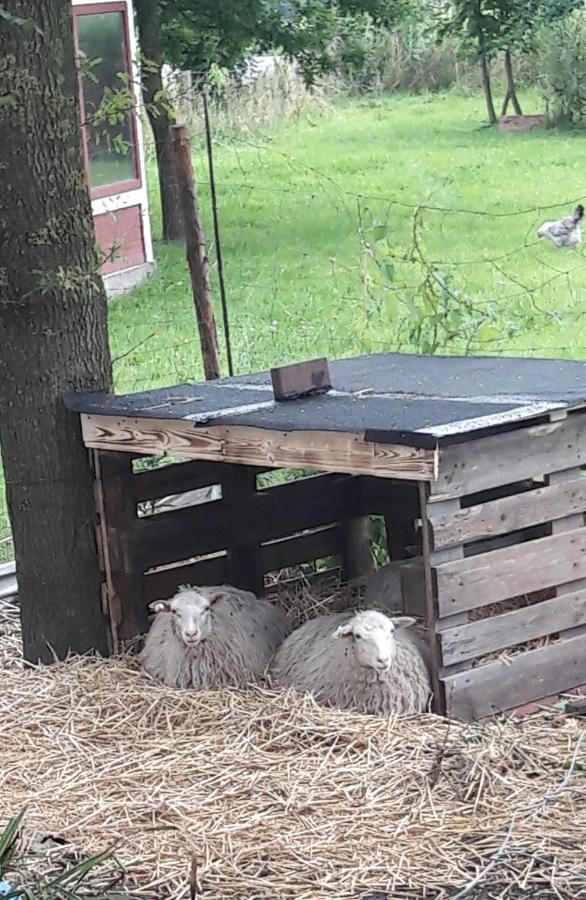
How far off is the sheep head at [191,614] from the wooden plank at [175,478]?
25.0 inches

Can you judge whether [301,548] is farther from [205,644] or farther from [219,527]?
[205,644]

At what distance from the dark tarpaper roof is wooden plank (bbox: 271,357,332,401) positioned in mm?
44

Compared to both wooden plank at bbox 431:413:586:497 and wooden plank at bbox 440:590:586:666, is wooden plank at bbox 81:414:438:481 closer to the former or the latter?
wooden plank at bbox 431:413:586:497

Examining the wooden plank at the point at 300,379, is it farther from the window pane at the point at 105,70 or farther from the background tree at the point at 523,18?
the background tree at the point at 523,18

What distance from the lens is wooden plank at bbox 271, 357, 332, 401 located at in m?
5.60

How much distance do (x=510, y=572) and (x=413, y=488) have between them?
4.61ft

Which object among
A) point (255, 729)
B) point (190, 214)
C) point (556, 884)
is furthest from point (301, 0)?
point (556, 884)

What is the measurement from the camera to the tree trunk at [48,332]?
568 cm

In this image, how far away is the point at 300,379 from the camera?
5684 millimetres

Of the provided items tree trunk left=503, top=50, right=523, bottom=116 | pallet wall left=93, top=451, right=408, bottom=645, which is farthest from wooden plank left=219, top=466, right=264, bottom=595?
tree trunk left=503, top=50, right=523, bottom=116

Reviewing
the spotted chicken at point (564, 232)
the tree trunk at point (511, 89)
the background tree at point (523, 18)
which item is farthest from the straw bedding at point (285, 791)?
the tree trunk at point (511, 89)

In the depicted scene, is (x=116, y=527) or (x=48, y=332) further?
(x=116, y=527)

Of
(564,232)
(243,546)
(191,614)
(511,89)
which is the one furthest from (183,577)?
(511,89)

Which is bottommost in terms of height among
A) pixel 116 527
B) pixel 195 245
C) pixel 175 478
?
pixel 116 527
